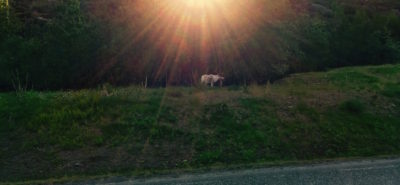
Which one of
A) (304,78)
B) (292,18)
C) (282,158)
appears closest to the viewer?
(282,158)

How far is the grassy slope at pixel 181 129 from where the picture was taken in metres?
8.82

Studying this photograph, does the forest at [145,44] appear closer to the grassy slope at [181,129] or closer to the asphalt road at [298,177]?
the grassy slope at [181,129]

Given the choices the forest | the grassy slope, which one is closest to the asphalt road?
the grassy slope

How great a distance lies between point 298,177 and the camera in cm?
772

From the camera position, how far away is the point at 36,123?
10086 millimetres

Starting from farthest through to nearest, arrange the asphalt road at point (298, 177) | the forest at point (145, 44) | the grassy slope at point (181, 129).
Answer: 1. the forest at point (145, 44)
2. the grassy slope at point (181, 129)
3. the asphalt road at point (298, 177)

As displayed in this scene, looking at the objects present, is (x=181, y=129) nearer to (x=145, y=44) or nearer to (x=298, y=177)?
(x=298, y=177)

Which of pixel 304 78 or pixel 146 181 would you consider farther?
pixel 304 78

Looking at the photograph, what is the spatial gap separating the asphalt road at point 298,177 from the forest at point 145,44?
9055 mm

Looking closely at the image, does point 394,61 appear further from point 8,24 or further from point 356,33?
point 8,24

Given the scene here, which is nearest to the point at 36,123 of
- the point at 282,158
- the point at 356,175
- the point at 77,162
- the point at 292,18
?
the point at 77,162

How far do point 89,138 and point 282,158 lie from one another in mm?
5039

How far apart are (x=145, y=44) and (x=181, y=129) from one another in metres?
8.43

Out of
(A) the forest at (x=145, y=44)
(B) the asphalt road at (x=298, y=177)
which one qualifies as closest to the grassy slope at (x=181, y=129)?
(B) the asphalt road at (x=298, y=177)
